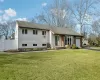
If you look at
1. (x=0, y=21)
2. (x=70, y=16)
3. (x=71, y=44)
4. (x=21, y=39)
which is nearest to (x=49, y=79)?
(x=21, y=39)

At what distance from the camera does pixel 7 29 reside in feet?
163

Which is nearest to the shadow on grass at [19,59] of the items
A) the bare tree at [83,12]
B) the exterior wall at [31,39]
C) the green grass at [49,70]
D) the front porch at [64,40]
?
the green grass at [49,70]

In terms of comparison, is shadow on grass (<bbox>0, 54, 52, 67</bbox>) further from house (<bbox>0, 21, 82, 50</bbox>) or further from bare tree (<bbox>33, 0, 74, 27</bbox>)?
bare tree (<bbox>33, 0, 74, 27</bbox>)

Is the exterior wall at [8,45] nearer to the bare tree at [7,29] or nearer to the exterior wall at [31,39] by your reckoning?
the exterior wall at [31,39]

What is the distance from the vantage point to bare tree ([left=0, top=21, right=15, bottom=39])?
4853 centimetres

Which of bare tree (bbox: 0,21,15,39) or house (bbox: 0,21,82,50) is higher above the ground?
bare tree (bbox: 0,21,15,39)

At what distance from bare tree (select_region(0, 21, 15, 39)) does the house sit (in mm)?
21601

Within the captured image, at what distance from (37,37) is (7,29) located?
23.9 metres

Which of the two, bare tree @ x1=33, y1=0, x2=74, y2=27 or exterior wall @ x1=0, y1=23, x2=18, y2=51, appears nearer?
exterior wall @ x1=0, y1=23, x2=18, y2=51

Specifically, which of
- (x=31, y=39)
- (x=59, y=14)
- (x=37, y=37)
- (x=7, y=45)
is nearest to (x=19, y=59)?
(x=7, y=45)

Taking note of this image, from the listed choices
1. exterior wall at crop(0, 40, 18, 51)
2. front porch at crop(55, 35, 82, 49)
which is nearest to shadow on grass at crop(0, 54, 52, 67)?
exterior wall at crop(0, 40, 18, 51)

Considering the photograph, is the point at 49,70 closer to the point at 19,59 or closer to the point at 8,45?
the point at 19,59

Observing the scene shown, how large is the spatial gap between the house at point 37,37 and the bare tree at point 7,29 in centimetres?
2160

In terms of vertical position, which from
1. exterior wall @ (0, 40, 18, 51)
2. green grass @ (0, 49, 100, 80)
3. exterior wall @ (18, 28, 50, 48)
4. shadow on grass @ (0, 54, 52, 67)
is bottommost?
green grass @ (0, 49, 100, 80)
